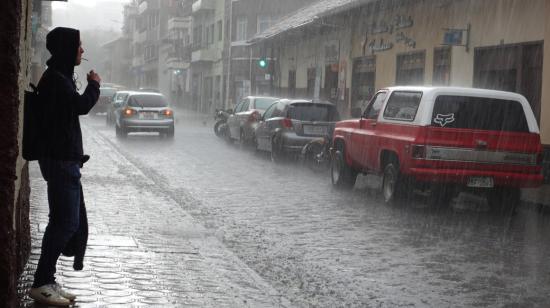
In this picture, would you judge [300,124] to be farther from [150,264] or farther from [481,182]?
[150,264]

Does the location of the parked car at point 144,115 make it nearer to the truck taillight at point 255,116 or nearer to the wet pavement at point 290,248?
the truck taillight at point 255,116

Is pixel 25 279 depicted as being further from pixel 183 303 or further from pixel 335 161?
pixel 335 161

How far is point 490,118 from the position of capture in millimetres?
12219

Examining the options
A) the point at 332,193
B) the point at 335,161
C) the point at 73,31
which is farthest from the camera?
the point at 335,161

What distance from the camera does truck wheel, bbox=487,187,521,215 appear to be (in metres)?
12.6

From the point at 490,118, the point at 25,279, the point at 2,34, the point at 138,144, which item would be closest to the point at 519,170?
the point at 490,118

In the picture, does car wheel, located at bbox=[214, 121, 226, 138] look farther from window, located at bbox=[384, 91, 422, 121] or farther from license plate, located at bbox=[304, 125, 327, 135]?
window, located at bbox=[384, 91, 422, 121]

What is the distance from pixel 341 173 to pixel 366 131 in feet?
4.37

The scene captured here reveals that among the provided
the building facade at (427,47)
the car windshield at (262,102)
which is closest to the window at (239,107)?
the car windshield at (262,102)

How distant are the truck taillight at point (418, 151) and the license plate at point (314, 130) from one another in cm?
833

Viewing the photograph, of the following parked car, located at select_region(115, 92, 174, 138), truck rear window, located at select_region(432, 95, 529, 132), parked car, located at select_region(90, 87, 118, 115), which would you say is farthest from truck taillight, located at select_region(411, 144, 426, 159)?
A: parked car, located at select_region(90, 87, 118, 115)

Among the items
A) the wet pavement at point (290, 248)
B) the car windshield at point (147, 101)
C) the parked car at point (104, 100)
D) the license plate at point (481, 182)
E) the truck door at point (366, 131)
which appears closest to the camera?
the wet pavement at point (290, 248)

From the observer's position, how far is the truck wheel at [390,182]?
41.3 feet

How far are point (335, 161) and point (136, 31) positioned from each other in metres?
96.7
